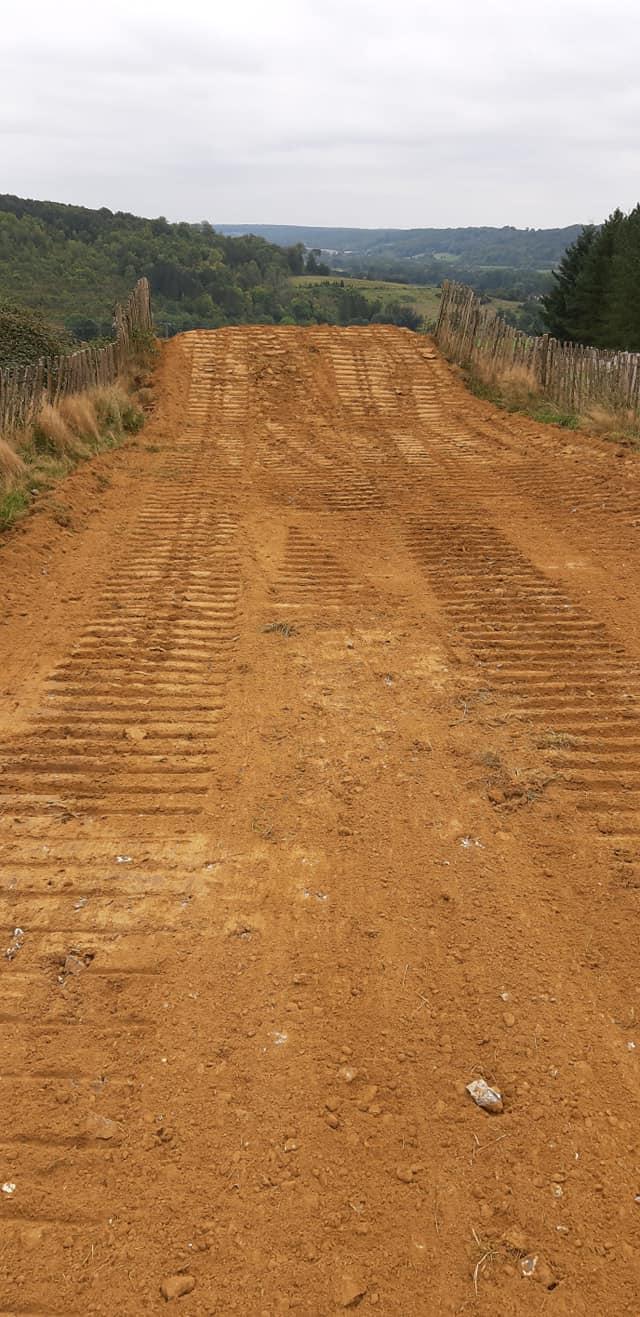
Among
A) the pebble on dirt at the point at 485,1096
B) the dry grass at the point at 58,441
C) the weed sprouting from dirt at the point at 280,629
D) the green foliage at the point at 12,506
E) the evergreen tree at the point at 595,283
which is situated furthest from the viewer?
the evergreen tree at the point at 595,283

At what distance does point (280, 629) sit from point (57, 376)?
6.70 metres

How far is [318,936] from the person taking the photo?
2.89 metres

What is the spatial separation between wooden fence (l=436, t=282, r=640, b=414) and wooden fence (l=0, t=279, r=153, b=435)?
7219 millimetres

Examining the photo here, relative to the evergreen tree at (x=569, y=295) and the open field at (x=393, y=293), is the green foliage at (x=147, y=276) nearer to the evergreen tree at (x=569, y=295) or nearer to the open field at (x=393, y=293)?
the open field at (x=393, y=293)

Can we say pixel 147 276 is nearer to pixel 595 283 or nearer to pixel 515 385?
pixel 595 283

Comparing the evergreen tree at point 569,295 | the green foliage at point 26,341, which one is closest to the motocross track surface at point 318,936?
the green foliage at point 26,341

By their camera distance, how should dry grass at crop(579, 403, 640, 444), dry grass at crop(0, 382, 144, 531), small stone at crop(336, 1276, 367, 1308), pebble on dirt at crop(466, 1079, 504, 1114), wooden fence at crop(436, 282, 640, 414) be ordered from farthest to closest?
1. wooden fence at crop(436, 282, 640, 414)
2. dry grass at crop(579, 403, 640, 444)
3. dry grass at crop(0, 382, 144, 531)
4. pebble on dirt at crop(466, 1079, 504, 1114)
5. small stone at crop(336, 1276, 367, 1308)

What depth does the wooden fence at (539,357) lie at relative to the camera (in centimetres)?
1209

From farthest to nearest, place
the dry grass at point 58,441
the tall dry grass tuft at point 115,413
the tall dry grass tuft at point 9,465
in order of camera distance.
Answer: the tall dry grass tuft at point 115,413 < the tall dry grass tuft at point 9,465 < the dry grass at point 58,441

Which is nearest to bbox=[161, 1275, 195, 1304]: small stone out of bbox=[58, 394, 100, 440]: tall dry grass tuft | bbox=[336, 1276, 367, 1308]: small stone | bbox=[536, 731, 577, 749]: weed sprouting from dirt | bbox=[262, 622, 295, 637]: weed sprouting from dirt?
A: bbox=[336, 1276, 367, 1308]: small stone

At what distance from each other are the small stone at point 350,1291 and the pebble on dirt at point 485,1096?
60 centimetres

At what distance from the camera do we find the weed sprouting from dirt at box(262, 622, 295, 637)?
17.5ft

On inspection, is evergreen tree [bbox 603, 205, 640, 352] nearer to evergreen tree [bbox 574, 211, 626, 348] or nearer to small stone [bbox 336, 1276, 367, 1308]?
evergreen tree [bbox 574, 211, 626, 348]

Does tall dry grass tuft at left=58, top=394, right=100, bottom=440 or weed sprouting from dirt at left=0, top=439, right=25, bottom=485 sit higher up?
tall dry grass tuft at left=58, top=394, right=100, bottom=440
